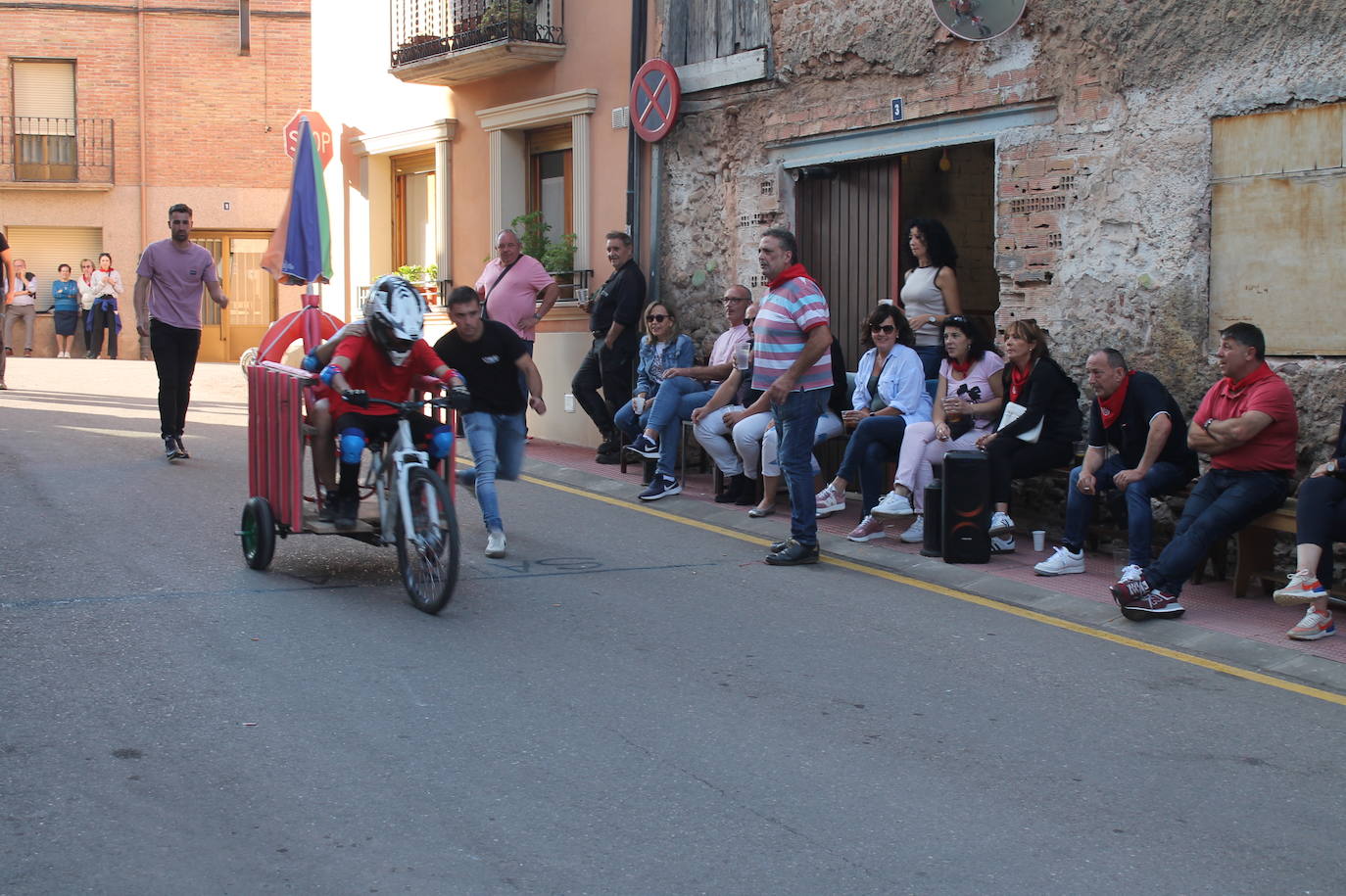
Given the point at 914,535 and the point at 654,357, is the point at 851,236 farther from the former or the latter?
the point at 914,535

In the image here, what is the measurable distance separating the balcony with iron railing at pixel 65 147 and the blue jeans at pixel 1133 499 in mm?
28022

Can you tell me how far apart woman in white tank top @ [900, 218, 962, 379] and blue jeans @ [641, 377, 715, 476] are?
5.91ft

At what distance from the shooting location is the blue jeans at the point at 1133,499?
8172 millimetres

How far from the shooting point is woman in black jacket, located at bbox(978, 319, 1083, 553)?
9516mm

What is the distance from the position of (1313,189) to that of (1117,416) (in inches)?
70.7

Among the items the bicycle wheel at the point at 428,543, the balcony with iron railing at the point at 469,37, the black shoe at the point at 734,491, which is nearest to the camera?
the bicycle wheel at the point at 428,543

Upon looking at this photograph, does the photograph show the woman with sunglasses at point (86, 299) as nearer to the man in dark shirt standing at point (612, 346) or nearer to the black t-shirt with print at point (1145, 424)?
the man in dark shirt standing at point (612, 346)

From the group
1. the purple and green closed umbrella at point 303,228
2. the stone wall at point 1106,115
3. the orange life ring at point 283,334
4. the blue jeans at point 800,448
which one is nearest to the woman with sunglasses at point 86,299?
the purple and green closed umbrella at point 303,228

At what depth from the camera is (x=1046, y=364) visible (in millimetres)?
9570

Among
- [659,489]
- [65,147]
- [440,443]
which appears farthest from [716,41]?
[65,147]

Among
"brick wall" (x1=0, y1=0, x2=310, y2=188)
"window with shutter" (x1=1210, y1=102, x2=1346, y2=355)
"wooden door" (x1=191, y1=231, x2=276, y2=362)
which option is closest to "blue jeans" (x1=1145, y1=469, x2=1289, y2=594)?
"window with shutter" (x1=1210, y1=102, x2=1346, y2=355)

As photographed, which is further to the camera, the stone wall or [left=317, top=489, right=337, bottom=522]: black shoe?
the stone wall

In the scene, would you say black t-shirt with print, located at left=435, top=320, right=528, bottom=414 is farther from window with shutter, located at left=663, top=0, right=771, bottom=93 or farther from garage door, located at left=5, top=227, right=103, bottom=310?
garage door, located at left=5, top=227, right=103, bottom=310

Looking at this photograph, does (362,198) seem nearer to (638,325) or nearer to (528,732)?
(638,325)
